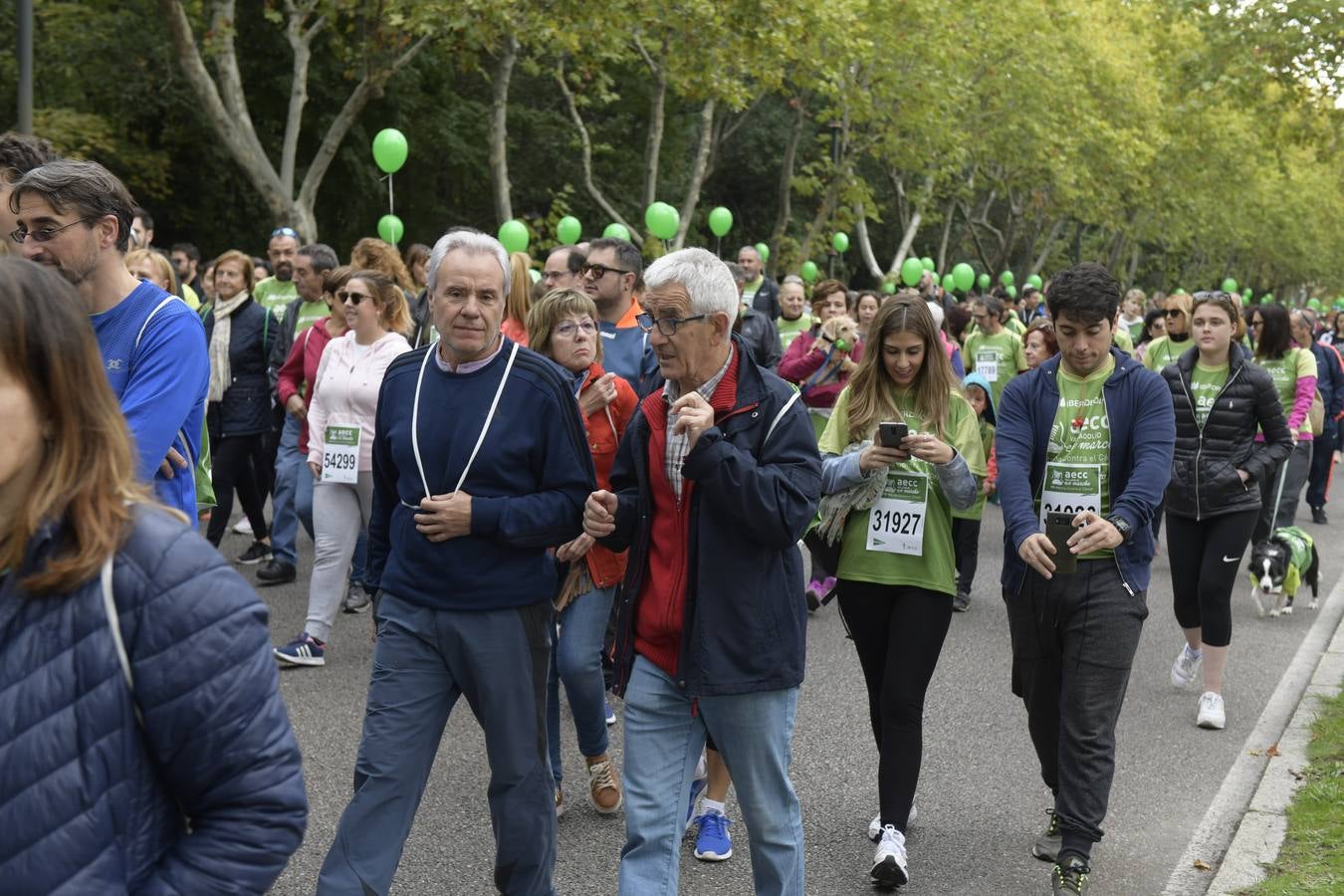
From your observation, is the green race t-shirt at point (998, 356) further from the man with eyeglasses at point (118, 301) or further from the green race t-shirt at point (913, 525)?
the man with eyeglasses at point (118, 301)

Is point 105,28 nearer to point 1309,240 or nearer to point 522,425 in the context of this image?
point 522,425

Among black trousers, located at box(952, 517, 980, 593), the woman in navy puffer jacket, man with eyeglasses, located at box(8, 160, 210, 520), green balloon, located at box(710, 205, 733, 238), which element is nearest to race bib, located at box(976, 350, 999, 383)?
black trousers, located at box(952, 517, 980, 593)

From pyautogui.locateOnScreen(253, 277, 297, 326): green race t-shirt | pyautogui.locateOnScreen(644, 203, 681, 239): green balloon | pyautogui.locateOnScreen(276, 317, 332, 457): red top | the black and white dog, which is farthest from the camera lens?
pyautogui.locateOnScreen(644, 203, 681, 239): green balloon

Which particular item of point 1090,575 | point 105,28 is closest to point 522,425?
point 1090,575

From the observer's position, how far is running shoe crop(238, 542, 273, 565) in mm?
10438

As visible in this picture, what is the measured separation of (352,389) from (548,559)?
12.3ft

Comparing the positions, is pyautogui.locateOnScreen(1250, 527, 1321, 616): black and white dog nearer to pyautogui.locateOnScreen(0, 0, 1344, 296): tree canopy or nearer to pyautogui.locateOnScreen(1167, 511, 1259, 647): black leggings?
pyautogui.locateOnScreen(1167, 511, 1259, 647): black leggings

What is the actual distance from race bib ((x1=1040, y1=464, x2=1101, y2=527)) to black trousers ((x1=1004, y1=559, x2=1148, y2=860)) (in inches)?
8.0

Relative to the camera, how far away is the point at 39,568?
1.94 metres

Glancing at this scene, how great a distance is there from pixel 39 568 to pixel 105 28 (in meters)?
25.4

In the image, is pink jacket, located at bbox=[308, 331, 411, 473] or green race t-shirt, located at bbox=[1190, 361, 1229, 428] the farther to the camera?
green race t-shirt, located at bbox=[1190, 361, 1229, 428]

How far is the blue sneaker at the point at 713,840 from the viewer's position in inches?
211

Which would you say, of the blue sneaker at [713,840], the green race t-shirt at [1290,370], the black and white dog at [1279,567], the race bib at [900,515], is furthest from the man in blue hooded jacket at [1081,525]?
the green race t-shirt at [1290,370]

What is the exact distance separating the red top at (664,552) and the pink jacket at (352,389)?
12.9 ft
